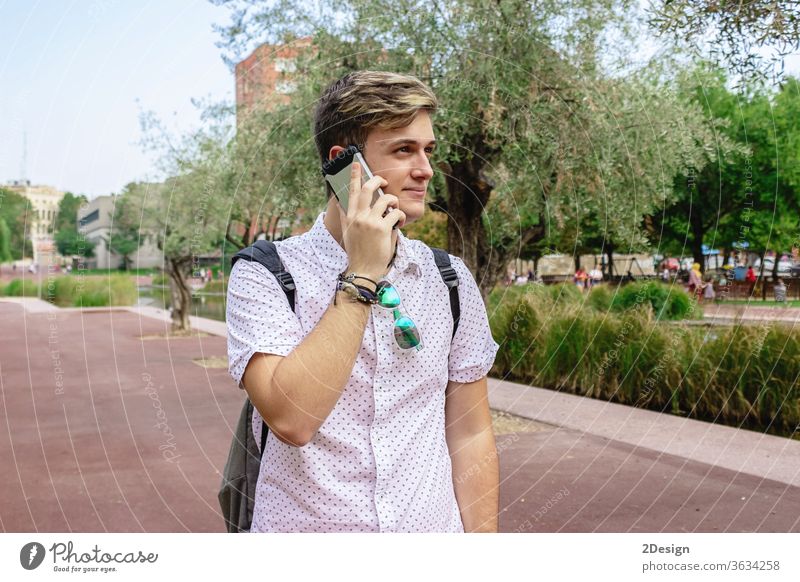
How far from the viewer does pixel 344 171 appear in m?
1.81

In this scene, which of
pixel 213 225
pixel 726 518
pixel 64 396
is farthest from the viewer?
pixel 213 225

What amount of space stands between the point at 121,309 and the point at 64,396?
19.1 m

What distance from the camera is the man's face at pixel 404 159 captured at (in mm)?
1839

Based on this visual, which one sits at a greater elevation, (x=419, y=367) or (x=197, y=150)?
(x=197, y=150)

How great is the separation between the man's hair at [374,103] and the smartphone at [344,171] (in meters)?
0.05

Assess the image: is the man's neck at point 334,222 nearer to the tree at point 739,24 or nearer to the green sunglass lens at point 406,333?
the green sunglass lens at point 406,333

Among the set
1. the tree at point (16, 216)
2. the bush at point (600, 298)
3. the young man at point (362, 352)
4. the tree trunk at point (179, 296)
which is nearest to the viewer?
the young man at point (362, 352)

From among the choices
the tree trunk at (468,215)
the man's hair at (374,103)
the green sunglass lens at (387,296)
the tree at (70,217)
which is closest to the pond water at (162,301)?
the tree trunk at (468,215)

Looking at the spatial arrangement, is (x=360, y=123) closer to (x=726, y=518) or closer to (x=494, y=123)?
(x=494, y=123)

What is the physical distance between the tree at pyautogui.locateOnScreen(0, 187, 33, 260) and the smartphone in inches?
73.6
